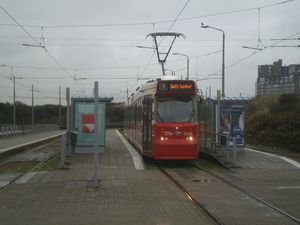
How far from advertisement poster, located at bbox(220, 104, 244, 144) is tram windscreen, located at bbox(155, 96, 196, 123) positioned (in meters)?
3.09

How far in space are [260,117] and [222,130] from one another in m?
13.0

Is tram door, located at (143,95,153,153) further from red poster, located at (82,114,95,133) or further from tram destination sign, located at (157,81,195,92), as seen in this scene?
red poster, located at (82,114,95,133)

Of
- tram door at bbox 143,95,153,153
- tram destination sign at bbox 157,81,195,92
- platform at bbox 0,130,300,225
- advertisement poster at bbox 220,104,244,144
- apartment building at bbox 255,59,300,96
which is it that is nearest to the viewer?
platform at bbox 0,130,300,225

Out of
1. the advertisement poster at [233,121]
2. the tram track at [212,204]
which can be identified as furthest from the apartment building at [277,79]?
the tram track at [212,204]

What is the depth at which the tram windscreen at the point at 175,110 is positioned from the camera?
14375 millimetres

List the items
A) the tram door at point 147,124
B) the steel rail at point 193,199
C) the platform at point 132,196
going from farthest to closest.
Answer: the tram door at point 147,124, the platform at point 132,196, the steel rail at point 193,199

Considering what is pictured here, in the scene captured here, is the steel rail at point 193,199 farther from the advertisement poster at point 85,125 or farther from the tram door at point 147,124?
the advertisement poster at point 85,125

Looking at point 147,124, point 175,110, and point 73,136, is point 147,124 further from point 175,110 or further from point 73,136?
point 73,136

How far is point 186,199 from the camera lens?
8.66 metres

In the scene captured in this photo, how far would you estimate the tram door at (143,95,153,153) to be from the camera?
14781 millimetres

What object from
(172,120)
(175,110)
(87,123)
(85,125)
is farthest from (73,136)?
(175,110)

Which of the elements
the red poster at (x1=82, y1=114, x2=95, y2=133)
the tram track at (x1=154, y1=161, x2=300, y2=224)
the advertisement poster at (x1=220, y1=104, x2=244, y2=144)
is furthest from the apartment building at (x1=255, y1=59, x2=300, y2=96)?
the tram track at (x1=154, y1=161, x2=300, y2=224)

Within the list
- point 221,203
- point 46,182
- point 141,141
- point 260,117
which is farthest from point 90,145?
point 260,117

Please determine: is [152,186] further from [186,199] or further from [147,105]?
[147,105]
